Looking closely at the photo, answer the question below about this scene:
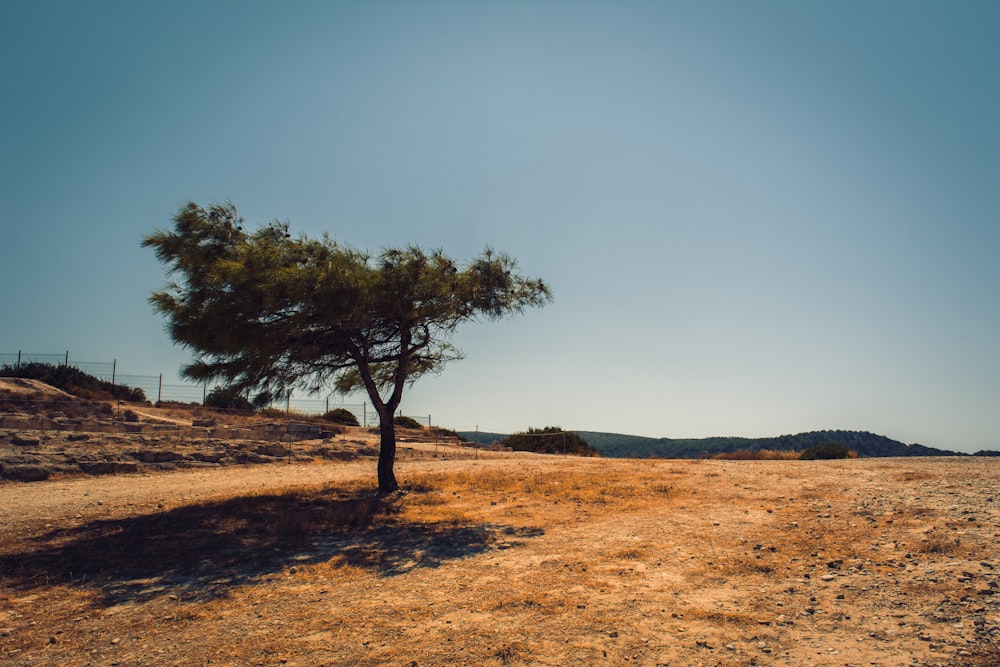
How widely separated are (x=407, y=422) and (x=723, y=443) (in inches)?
2103

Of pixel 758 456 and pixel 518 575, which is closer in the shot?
pixel 518 575

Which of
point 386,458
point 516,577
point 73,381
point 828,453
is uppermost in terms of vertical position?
point 73,381

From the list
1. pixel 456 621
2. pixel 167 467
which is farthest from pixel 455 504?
pixel 167 467

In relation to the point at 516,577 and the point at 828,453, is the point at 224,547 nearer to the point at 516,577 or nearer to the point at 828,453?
the point at 516,577

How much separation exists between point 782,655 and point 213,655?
5.73m

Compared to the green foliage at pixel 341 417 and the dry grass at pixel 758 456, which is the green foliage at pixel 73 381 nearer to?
the green foliage at pixel 341 417

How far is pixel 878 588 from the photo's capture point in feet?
22.8

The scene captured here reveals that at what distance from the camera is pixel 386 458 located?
1705 cm

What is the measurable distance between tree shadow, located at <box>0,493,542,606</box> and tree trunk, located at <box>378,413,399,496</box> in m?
2.38

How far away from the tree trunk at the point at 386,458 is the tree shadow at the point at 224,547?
2385 millimetres

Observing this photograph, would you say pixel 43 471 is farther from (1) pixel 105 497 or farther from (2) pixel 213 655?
(2) pixel 213 655

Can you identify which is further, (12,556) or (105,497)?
(105,497)

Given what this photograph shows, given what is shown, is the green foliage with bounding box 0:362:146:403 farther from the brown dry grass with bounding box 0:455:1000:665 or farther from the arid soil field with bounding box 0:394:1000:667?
the brown dry grass with bounding box 0:455:1000:665

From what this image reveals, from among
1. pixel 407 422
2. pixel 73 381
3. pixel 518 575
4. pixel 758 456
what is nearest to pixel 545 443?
pixel 407 422
